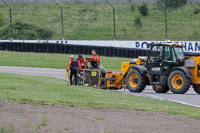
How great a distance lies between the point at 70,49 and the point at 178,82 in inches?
866

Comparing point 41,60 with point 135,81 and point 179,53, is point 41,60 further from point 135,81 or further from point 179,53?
point 179,53

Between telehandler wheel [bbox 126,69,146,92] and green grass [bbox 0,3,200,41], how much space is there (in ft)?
80.4

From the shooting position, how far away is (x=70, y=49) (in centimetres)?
3819

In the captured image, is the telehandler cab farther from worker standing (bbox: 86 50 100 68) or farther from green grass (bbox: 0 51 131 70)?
green grass (bbox: 0 51 131 70)

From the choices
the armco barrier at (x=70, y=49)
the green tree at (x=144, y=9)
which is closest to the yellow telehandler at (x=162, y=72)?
the armco barrier at (x=70, y=49)

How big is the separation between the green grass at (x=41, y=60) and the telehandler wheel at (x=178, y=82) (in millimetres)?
16715

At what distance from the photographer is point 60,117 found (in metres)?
9.24

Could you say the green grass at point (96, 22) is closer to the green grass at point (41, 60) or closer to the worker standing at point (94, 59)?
the green grass at point (41, 60)

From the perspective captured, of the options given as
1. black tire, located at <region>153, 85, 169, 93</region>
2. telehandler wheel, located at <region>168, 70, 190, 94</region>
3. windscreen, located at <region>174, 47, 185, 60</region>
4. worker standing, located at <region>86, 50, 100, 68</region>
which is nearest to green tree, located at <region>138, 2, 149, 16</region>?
worker standing, located at <region>86, 50, 100, 68</region>

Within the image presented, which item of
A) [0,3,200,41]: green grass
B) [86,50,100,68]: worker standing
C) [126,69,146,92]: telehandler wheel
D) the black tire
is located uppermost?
[0,3,200,41]: green grass

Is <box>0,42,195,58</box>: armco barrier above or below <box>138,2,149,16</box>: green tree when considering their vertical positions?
below

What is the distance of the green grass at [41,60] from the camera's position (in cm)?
3597

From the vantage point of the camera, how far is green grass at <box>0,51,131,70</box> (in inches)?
1416

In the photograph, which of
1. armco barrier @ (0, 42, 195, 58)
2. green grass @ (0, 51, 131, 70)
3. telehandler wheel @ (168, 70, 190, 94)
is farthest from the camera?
green grass @ (0, 51, 131, 70)
